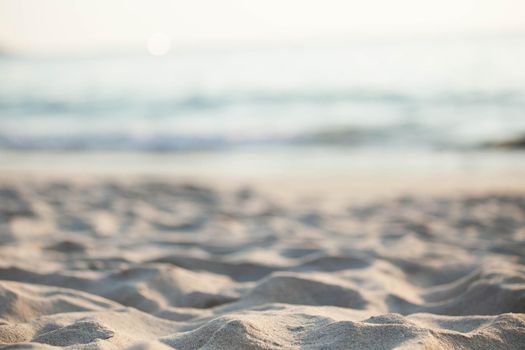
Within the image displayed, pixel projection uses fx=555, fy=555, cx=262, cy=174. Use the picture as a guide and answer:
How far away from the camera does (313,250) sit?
2967mm

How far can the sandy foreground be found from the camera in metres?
1.47

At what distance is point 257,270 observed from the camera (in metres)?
2.60

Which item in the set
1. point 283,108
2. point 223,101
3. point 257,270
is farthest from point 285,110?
point 257,270

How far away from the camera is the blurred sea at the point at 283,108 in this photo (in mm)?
8969

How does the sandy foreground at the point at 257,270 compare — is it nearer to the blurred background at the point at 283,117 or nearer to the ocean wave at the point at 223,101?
the blurred background at the point at 283,117

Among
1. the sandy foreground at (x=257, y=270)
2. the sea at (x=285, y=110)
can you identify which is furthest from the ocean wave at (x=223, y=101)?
the sandy foreground at (x=257, y=270)

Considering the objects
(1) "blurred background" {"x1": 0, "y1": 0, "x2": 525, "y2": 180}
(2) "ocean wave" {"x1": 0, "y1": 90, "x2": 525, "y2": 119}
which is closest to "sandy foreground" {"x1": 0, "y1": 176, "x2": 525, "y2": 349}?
(1) "blurred background" {"x1": 0, "y1": 0, "x2": 525, "y2": 180}

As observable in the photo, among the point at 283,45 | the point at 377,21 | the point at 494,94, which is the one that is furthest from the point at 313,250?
the point at 377,21

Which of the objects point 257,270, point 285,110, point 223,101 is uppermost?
Answer: point 223,101

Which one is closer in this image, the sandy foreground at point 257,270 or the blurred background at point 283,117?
the sandy foreground at point 257,270

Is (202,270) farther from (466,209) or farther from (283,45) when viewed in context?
(283,45)

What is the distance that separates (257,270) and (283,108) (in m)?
10.3

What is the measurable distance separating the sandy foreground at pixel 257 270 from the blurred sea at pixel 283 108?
3.97m

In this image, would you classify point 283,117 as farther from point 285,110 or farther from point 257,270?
point 257,270
